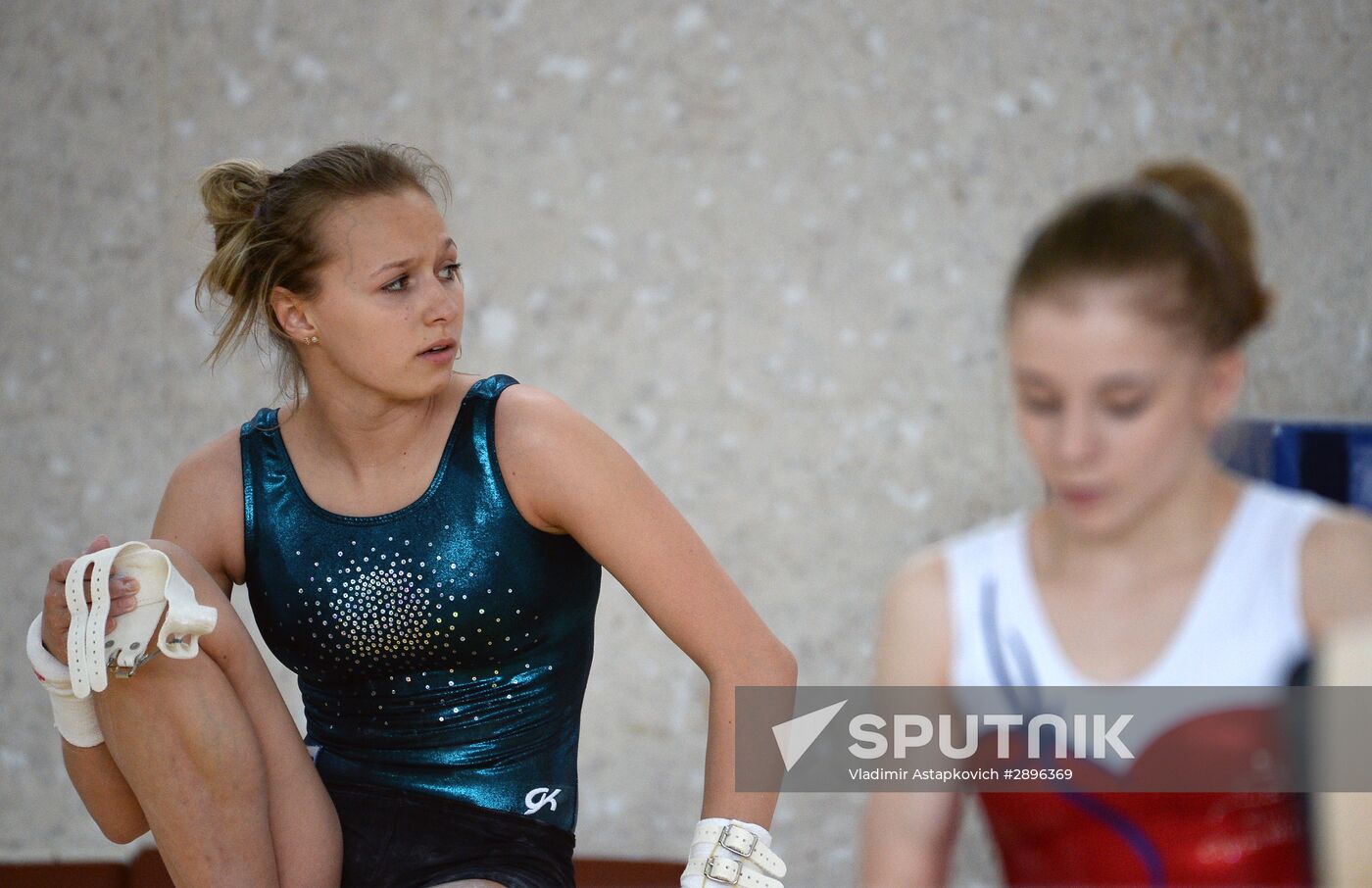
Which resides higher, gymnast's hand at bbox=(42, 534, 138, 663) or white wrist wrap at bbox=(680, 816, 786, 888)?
gymnast's hand at bbox=(42, 534, 138, 663)

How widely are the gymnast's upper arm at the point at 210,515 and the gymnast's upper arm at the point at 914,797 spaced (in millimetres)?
1085

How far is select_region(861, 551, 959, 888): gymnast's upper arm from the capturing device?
1.10 metres

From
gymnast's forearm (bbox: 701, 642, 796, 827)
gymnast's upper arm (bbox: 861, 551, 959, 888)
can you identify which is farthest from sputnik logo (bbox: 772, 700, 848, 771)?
gymnast's upper arm (bbox: 861, 551, 959, 888)

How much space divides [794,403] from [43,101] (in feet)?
5.30

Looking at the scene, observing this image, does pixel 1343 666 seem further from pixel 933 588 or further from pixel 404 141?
pixel 404 141

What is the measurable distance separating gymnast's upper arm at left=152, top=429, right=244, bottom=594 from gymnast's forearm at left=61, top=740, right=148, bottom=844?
0.27 m

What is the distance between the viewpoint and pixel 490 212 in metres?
2.70

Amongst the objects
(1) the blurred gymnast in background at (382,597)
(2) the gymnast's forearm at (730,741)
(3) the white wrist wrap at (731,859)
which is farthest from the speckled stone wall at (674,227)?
(3) the white wrist wrap at (731,859)

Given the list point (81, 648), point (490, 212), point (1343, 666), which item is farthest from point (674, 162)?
point (1343, 666)

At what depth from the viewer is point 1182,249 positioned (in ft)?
3.34

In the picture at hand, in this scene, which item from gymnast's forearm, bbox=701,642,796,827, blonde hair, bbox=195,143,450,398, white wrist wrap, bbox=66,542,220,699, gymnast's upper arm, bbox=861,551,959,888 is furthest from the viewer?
blonde hair, bbox=195,143,450,398

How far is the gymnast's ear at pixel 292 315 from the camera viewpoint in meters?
1.82

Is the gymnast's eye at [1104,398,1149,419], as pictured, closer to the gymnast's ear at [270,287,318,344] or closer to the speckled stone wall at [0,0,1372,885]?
the gymnast's ear at [270,287,318,344]

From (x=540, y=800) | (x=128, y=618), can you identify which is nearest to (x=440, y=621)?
(x=540, y=800)
